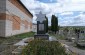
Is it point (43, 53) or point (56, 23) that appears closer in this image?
point (43, 53)

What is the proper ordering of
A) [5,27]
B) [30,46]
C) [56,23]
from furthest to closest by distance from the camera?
[56,23]
[5,27]
[30,46]

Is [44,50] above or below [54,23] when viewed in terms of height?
below

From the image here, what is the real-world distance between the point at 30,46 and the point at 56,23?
50979 millimetres

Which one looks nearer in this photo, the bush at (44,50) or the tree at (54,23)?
the bush at (44,50)

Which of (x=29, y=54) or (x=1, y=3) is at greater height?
(x=1, y=3)

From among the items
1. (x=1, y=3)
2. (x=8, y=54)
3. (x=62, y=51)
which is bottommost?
(x=8, y=54)

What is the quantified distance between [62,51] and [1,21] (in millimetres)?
20077

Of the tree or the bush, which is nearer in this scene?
the bush

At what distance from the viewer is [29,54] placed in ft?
27.0

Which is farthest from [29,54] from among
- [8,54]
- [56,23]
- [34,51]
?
[56,23]

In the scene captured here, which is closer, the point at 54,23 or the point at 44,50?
the point at 44,50

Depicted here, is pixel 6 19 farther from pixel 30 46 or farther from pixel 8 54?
pixel 30 46

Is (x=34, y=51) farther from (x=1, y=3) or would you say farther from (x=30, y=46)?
(x=1, y=3)

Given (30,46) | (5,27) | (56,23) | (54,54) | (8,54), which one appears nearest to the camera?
(54,54)
